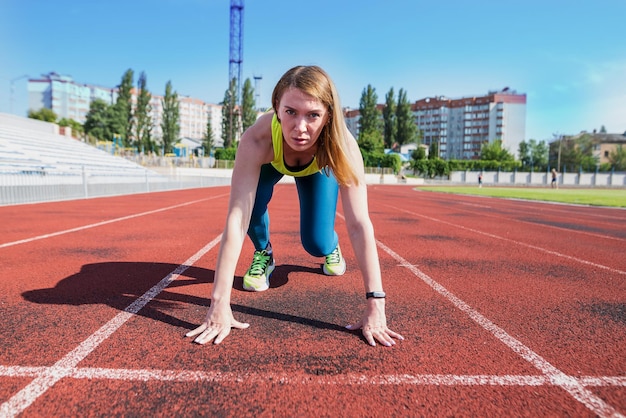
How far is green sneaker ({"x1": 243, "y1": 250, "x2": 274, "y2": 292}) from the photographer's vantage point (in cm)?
327

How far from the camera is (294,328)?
248 centimetres

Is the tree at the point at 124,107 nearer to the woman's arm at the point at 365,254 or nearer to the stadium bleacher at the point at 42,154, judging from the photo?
the stadium bleacher at the point at 42,154

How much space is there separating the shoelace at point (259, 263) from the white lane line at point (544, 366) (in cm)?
158

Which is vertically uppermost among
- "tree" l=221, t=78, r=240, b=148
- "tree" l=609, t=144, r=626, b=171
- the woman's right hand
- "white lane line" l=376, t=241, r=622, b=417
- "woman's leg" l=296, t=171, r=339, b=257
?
"tree" l=221, t=78, r=240, b=148

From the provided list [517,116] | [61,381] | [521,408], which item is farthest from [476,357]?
[517,116]

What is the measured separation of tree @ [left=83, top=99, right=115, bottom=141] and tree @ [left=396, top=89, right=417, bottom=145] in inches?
2062

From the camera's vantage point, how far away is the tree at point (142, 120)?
6156cm

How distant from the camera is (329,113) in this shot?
2.26m

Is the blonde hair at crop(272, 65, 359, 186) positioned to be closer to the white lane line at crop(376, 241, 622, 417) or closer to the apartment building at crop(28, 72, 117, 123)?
the white lane line at crop(376, 241, 622, 417)

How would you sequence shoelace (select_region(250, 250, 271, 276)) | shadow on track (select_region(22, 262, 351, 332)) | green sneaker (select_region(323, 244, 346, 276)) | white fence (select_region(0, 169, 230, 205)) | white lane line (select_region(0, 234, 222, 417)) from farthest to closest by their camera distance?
white fence (select_region(0, 169, 230, 205)) → green sneaker (select_region(323, 244, 346, 276)) → shoelace (select_region(250, 250, 271, 276)) → shadow on track (select_region(22, 262, 351, 332)) → white lane line (select_region(0, 234, 222, 417))

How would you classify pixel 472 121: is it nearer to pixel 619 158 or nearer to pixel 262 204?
pixel 619 158

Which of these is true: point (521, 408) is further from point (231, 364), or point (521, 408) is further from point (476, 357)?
point (231, 364)

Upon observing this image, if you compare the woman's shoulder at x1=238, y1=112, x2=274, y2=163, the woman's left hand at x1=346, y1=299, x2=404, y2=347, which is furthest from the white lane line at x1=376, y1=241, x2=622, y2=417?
the woman's shoulder at x1=238, y1=112, x2=274, y2=163

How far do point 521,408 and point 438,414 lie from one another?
1.25ft
